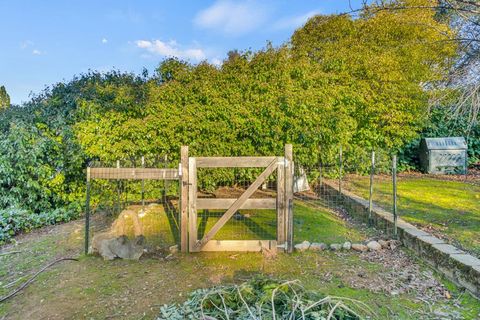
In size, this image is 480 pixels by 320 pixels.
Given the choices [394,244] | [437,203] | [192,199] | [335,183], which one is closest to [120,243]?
[192,199]

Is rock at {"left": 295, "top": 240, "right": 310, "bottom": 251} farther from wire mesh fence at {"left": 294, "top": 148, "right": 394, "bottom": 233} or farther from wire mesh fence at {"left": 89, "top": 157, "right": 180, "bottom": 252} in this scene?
wire mesh fence at {"left": 294, "top": 148, "right": 394, "bottom": 233}

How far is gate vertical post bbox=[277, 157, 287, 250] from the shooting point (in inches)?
169

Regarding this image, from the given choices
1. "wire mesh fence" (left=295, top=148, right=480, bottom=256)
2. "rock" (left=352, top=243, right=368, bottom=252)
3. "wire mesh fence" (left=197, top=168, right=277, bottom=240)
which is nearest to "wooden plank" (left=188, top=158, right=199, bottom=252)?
"wire mesh fence" (left=197, top=168, right=277, bottom=240)

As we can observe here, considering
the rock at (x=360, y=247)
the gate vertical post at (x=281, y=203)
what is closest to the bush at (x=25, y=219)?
the gate vertical post at (x=281, y=203)

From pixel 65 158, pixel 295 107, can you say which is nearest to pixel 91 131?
pixel 65 158

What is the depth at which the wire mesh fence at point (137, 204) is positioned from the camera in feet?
13.9

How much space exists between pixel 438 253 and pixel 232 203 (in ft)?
8.45

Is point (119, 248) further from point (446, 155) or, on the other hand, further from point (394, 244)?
point (446, 155)

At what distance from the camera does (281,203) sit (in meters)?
4.33

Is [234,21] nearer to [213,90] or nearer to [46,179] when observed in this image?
[213,90]

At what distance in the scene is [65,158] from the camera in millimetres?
6969

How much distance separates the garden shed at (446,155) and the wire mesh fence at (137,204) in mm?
8596

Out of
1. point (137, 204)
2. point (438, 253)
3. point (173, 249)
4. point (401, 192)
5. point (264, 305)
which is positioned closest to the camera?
point (264, 305)

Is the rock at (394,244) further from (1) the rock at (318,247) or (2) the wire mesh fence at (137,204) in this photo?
(2) the wire mesh fence at (137,204)
